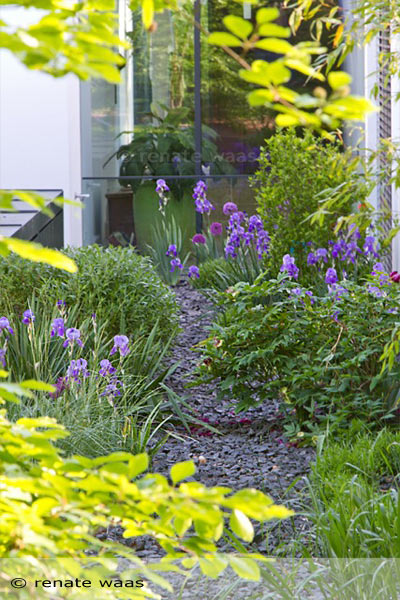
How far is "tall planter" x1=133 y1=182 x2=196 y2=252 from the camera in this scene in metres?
8.63

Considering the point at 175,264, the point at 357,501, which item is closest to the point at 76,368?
the point at 357,501

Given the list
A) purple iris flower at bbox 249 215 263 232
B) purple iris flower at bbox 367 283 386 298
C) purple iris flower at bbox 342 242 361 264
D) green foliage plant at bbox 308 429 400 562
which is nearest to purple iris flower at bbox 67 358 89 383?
green foliage plant at bbox 308 429 400 562

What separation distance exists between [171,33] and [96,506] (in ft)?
27.3

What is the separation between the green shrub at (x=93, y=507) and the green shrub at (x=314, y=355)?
8.24 ft

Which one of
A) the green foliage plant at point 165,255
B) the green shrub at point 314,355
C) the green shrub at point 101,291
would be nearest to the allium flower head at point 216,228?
the green foliage plant at point 165,255

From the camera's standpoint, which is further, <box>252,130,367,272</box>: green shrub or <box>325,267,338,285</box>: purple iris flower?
<box>252,130,367,272</box>: green shrub

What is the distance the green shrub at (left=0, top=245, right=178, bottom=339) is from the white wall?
13.0 ft

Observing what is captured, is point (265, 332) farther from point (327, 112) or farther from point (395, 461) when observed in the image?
point (327, 112)

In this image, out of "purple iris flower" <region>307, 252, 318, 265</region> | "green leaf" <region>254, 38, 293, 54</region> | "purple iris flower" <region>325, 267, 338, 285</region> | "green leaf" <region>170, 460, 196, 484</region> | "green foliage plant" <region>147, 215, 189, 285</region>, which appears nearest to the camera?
"green leaf" <region>254, 38, 293, 54</region>

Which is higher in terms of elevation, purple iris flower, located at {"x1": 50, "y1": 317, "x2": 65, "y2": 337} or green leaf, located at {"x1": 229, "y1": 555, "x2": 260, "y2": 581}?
green leaf, located at {"x1": 229, "y1": 555, "x2": 260, "y2": 581}

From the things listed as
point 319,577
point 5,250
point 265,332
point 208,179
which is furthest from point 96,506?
point 208,179

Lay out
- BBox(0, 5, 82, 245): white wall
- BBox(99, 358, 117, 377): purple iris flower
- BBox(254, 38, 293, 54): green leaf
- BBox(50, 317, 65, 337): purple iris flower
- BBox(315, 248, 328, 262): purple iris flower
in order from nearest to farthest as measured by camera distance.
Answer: BBox(254, 38, 293, 54): green leaf < BBox(99, 358, 117, 377): purple iris flower < BBox(50, 317, 65, 337): purple iris flower < BBox(315, 248, 328, 262): purple iris flower < BBox(0, 5, 82, 245): white wall

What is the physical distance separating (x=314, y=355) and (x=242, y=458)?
25.5 inches

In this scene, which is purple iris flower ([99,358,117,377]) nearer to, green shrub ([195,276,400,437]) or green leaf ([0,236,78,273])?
green shrub ([195,276,400,437])
